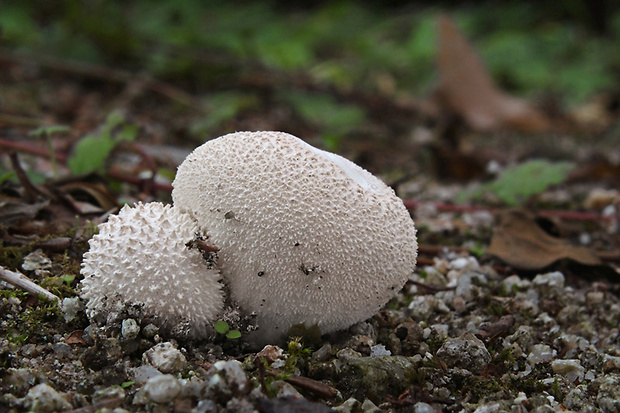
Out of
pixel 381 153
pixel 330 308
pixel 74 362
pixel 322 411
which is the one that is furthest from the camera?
pixel 381 153

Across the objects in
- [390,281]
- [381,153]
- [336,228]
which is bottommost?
[381,153]

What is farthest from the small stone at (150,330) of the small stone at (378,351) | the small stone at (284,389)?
the small stone at (378,351)

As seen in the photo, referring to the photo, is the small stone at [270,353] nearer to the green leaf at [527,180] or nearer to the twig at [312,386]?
the twig at [312,386]

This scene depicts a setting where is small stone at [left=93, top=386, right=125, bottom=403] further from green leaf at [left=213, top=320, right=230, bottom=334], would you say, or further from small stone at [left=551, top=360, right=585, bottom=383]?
small stone at [left=551, top=360, right=585, bottom=383]

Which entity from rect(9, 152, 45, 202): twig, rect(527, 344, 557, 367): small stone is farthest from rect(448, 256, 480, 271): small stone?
rect(9, 152, 45, 202): twig

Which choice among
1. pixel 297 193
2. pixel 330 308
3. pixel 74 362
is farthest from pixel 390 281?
pixel 74 362

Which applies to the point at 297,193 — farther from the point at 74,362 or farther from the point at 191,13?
the point at 191,13
